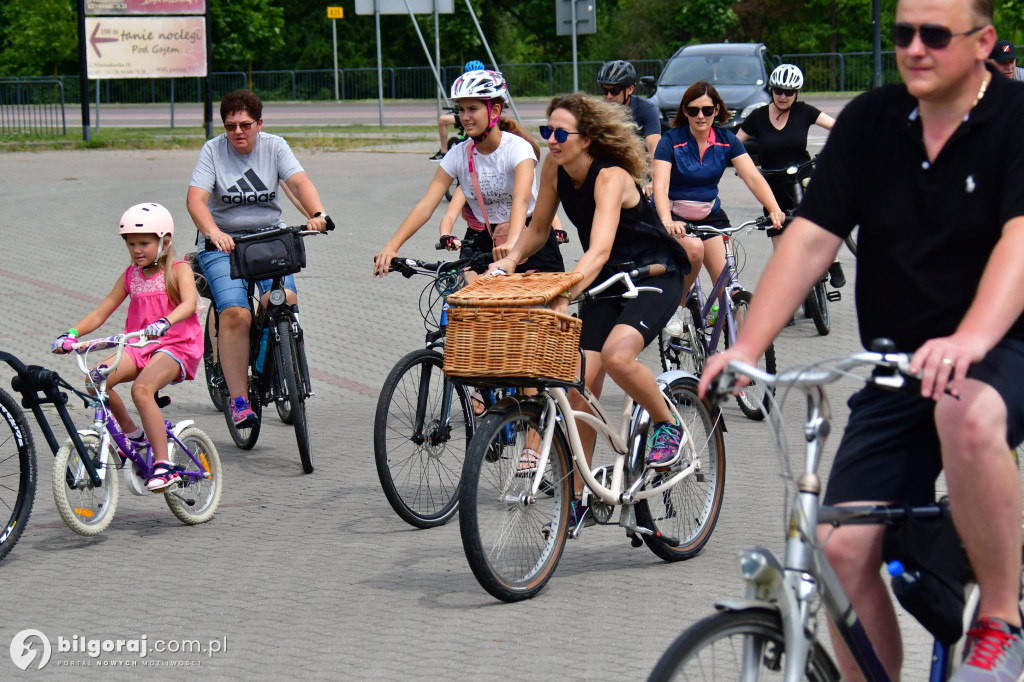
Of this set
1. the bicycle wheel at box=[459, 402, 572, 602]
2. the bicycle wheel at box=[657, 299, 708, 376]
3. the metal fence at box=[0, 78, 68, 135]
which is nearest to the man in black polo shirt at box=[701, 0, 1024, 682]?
the bicycle wheel at box=[459, 402, 572, 602]

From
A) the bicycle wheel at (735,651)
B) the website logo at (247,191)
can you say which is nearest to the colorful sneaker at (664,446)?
the bicycle wheel at (735,651)

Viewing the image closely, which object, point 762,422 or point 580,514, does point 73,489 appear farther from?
point 762,422

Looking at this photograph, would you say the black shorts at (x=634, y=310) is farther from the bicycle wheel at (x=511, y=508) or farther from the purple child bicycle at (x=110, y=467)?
the purple child bicycle at (x=110, y=467)

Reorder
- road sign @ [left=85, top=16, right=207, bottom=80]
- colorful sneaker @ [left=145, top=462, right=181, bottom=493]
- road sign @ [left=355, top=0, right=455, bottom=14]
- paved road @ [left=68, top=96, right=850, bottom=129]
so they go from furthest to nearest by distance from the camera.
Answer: paved road @ [left=68, top=96, right=850, bottom=129] < road sign @ [left=85, top=16, right=207, bottom=80] < road sign @ [left=355, top=0, right=455, bottom=14] < colorful sneaker @ [left=145, top=462, right=181, bottom=493]

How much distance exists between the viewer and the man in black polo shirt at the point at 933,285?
2.82m

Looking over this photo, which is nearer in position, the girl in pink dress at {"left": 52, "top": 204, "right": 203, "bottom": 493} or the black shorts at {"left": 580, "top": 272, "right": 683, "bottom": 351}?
the black shorts at {"left": 580, "top": 272, "right": 683, "bottom": 351}

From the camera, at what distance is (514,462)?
4.95 metres

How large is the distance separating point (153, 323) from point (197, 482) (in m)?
0.73

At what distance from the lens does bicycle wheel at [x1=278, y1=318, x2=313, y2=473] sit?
6.82 meters

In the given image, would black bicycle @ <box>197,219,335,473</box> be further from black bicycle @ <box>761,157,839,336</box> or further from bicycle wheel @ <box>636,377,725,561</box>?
black bicycle @ <box>761,157,839,336</box>

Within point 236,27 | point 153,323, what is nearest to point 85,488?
point 153,323

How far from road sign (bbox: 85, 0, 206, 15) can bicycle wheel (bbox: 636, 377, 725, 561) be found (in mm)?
22666

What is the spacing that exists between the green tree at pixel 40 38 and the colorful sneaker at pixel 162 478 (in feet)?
131

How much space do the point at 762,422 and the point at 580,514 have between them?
3.04 m
